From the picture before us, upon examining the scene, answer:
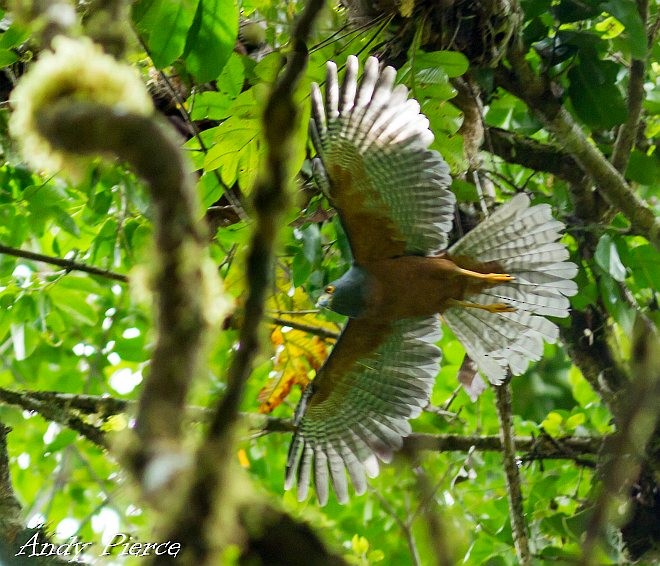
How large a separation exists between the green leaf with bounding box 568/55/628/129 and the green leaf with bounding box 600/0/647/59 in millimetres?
209

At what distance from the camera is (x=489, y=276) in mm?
2766

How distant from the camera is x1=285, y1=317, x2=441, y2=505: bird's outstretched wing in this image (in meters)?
2.80

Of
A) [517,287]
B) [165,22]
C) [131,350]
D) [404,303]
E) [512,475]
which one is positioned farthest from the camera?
[131,350]

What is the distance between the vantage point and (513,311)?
2.83 metres

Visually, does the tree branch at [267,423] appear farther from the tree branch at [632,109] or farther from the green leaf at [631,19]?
the green leaf at [631,19]

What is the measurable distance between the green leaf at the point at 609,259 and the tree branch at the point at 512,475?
1.73ft

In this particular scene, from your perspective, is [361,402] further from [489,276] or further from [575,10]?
[575,10]

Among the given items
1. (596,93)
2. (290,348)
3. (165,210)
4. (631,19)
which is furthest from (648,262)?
(165,210)

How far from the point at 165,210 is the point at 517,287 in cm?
234

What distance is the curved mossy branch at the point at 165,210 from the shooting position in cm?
64

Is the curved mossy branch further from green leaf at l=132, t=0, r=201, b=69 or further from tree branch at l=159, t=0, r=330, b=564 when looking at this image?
green leaf at l=132, t=0, r=201, b=69

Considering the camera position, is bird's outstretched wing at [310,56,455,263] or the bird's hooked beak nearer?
bird's outstretched wing at [310,56,455,263]

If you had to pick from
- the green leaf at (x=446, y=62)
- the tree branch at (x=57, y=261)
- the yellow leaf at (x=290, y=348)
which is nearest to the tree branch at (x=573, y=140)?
the green leaf at (x=446, y=62)

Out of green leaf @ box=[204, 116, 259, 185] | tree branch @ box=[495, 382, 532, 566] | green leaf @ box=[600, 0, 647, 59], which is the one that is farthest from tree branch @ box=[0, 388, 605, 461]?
green leaf @ box=[600, 0, 647, 59]
